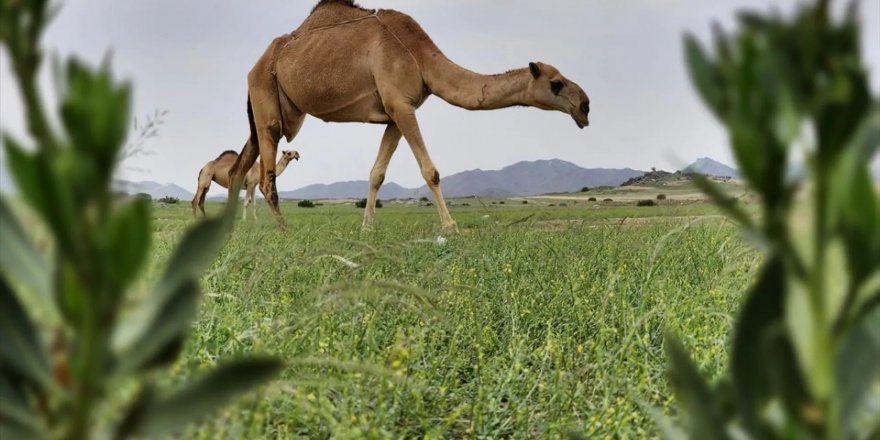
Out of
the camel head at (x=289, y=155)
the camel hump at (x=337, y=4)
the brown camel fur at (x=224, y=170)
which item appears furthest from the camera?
the camel head at (x=289, y=155)

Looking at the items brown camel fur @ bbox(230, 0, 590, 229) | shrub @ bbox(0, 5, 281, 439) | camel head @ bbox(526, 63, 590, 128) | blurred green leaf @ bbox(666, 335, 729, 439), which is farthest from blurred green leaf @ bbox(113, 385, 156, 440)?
camel head @ bbox(526, 63, 590, 128)

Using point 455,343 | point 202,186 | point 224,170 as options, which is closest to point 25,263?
point 455,343

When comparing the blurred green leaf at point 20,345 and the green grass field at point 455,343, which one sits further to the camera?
the green grass field at point 455,343

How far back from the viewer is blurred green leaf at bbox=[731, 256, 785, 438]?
0.60 ft

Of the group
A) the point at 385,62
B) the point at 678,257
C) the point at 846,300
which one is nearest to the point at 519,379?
the point at 846,300

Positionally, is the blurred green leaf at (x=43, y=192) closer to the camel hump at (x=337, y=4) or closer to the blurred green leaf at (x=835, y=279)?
the blurred green leaf at (x=835, y=279)

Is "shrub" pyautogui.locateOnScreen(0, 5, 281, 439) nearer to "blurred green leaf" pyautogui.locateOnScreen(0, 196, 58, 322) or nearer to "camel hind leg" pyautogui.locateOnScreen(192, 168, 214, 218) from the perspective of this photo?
"blurred green leaf" pyautogui.locateOnScreen(0, 196, 58, 322)

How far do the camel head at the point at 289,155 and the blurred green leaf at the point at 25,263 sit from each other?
14.5 m

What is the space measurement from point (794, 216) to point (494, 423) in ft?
5.11

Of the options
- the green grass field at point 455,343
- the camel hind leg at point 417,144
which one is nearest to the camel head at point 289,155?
the camel hind leg at point 417,144

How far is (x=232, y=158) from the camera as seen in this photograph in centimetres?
1486

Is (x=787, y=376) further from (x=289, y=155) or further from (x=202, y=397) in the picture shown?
(x=289, y=155)

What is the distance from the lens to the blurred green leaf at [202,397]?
0.61 ft

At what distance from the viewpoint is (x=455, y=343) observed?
6.91 feet
